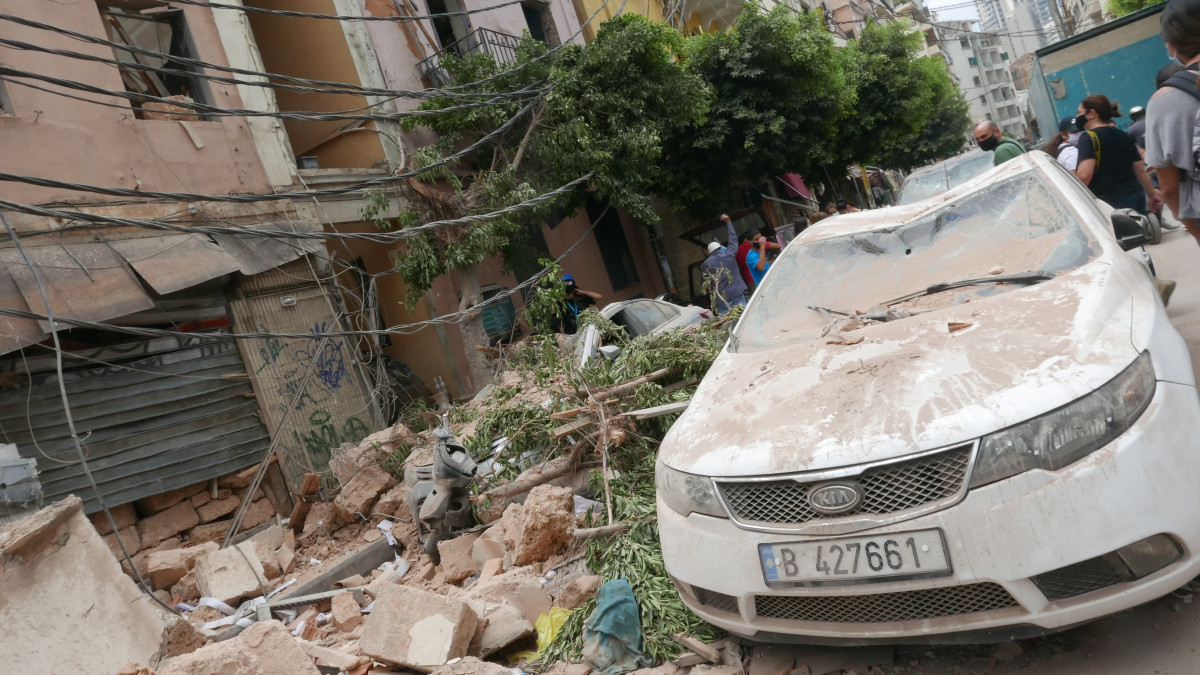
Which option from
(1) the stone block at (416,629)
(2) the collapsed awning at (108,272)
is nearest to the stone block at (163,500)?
(2) the collapsed awning at (108,272)

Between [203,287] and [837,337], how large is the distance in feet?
24.5

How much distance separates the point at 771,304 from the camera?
392cm

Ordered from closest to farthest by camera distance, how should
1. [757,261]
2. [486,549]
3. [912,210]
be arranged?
[912,210] < [486,549] < [757,261]

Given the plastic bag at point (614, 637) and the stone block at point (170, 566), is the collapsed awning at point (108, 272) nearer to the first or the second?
the stone block at point (170, 566)

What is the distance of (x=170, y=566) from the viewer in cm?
587

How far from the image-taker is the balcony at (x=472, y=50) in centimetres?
1298

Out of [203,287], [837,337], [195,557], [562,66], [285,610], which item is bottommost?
[285,610]

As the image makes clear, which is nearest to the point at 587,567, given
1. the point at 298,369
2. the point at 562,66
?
the point at 298,369

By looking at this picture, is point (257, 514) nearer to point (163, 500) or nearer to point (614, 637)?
point (163, 500)

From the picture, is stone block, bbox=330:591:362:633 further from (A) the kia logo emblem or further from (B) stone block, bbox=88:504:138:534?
(B) stone block, bbox=88:504:138:534

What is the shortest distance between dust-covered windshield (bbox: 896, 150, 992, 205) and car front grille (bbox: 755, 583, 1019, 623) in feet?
34.1

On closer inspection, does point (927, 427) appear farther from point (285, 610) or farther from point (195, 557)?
point (195, 557)

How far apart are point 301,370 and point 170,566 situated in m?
3.61

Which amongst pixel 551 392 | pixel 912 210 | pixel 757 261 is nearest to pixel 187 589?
pixel 551 392
